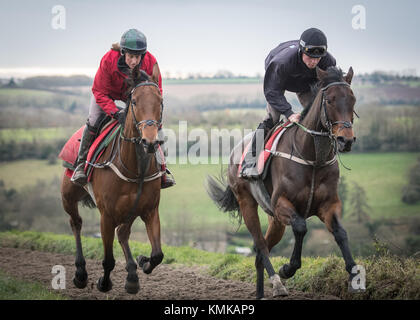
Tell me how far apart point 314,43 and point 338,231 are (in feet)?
7.45

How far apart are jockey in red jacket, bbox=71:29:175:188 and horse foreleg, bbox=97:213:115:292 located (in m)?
0.80

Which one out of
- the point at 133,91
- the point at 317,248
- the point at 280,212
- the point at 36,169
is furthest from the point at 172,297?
the point at 36,169

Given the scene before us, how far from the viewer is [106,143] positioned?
303 inches

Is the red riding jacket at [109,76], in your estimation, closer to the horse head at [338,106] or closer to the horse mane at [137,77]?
the horse mane at [137,77]

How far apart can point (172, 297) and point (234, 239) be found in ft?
127

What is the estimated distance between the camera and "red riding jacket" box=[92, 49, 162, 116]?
7.47 metres

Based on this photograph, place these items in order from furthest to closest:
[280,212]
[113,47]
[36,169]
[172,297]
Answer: [36,169]
[172,297]
[113,47]
[280,212]

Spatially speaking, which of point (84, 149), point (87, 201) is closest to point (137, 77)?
point (84, 149)

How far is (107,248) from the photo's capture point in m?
7.72

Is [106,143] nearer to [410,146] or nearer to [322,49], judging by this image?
[322,49]

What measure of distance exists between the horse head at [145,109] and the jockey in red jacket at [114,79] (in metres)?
0.20

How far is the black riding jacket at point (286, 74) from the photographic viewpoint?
7391 mm

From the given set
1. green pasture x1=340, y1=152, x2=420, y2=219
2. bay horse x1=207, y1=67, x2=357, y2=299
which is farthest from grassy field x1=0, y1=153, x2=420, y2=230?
bay horse x1=207, y1=67, x2=357, y2=299

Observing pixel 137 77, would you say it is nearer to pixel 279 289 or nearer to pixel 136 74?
pixel 136 74
